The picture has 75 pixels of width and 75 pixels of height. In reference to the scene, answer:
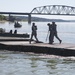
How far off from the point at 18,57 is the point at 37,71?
18.6ft

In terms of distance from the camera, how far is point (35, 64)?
1961 centimetres

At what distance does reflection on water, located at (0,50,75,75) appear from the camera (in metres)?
16.9

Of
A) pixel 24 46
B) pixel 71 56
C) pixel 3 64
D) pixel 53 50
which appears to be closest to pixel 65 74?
pixel 3 64

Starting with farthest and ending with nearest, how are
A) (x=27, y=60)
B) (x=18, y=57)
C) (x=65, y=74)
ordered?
(x=18, y=57) → (x=27, y=60) → (x=65, y=74)

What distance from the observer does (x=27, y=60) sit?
2125cm

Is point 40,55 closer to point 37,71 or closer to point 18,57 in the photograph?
point 18,57

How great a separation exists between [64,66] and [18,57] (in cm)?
476

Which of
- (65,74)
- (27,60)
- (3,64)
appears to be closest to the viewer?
(65,74)

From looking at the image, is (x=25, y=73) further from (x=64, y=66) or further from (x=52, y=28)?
(x=52, y=28)

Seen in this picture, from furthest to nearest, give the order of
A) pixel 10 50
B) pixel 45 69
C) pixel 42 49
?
pixel 10 50, pixel 42 49, pixel 45 69

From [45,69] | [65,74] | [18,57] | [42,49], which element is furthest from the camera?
[42,49]

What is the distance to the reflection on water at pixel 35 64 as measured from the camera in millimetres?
16891

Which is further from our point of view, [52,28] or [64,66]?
[52,28]

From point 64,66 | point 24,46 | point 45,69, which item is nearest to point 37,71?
point 45,69
